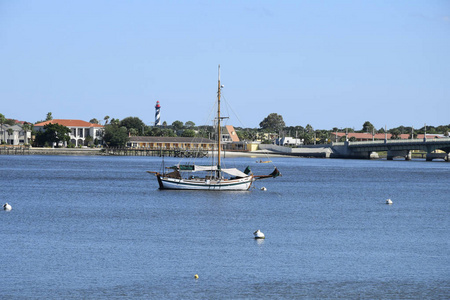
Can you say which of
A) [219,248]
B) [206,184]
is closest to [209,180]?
[206,184]

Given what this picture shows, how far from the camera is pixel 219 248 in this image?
140 ft

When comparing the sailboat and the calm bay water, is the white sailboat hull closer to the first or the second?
the sailboat

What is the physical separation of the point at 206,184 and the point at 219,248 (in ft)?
128

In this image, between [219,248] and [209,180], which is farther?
[209,180]

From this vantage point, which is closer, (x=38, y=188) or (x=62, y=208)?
(x=62, y=208)

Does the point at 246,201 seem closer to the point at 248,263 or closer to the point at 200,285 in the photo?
the point at 248,263

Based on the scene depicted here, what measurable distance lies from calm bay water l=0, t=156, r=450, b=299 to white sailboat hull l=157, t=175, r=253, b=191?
367 centimetres

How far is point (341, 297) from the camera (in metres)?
31.4

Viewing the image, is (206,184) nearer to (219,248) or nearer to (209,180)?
(209,180)

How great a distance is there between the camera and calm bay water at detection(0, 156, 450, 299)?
1292 inches

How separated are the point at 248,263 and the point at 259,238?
8.35m

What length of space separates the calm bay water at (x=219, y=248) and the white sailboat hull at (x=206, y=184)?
12.0 feet

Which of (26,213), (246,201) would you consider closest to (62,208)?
(26,213)

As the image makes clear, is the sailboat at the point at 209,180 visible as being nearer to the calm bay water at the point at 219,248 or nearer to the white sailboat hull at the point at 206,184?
the white sailboat hull at the point at 206,184
